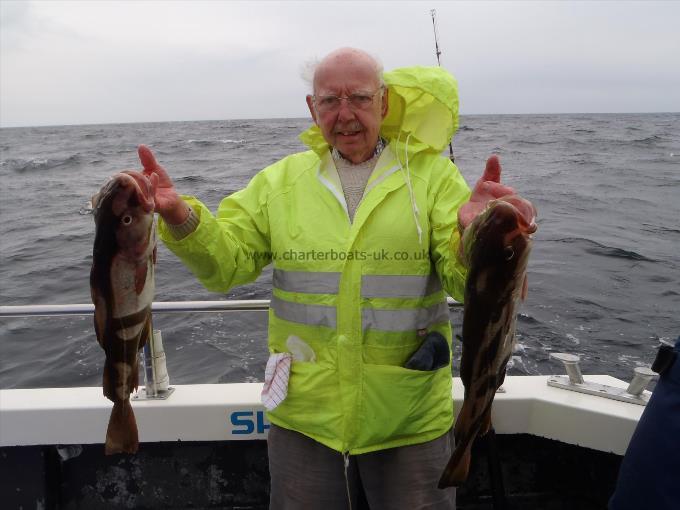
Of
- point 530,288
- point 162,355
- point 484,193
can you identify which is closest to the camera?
point 484,193

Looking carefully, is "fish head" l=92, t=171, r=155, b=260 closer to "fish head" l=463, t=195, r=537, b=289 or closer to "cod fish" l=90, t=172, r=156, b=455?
"cod fish" l=90, t=172, r=156, b=455

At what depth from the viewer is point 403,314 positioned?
2.72 m

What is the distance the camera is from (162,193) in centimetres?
239

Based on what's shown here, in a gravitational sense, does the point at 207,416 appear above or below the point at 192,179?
below

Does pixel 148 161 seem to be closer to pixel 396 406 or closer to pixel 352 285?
pixel 352 285

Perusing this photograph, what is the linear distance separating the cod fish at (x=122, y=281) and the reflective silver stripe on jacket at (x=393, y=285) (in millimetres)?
971

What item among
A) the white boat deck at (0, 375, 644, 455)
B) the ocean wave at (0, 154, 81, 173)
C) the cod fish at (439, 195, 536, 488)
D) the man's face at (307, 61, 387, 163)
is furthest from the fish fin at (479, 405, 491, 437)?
the ocean wave at (0, 154, 81, 173)

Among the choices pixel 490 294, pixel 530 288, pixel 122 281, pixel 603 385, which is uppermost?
pixel 122 281

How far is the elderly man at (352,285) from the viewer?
269cm

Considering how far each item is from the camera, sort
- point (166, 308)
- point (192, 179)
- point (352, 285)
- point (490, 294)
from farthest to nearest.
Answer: point (192, 179), point (166, 308), point (352, 285), point (490, 294)

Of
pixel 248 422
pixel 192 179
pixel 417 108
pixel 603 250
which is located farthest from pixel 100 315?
pixel 192 179

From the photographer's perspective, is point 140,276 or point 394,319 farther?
point 394,319

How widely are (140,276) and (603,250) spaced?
12.9 m

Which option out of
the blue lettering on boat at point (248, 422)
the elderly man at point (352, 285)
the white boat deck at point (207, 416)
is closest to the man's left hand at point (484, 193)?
the elderly man at point (352, 285)
